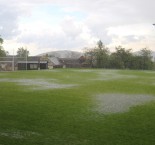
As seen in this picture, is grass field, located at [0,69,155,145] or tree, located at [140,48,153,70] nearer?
grass field, located at [0,69,155,145]

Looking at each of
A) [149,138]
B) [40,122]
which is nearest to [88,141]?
[149,138]

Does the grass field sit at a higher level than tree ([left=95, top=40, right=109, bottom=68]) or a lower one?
lower

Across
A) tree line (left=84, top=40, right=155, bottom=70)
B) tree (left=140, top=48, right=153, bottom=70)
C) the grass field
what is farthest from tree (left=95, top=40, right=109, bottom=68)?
the grass field

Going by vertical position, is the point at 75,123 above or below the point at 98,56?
below

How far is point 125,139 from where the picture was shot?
31.1 feet

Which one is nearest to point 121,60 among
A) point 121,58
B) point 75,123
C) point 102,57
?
point 121,58

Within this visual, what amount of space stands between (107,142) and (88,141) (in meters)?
0.53

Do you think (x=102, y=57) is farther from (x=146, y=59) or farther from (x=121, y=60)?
(x=146, y=59)

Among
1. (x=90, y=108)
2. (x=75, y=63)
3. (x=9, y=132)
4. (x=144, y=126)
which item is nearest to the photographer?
(x=9, y=132)

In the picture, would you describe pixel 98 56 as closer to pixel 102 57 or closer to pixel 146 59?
pixel 102 57

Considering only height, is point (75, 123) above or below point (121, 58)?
below

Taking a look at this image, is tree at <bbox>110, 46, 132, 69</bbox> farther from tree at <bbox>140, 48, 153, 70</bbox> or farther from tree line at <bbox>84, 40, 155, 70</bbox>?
tree at <bbox>140, 48, 153, 70</bbox>

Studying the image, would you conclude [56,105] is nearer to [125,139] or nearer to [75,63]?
[125,139]

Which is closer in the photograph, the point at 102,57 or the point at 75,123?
the point at 75,123
